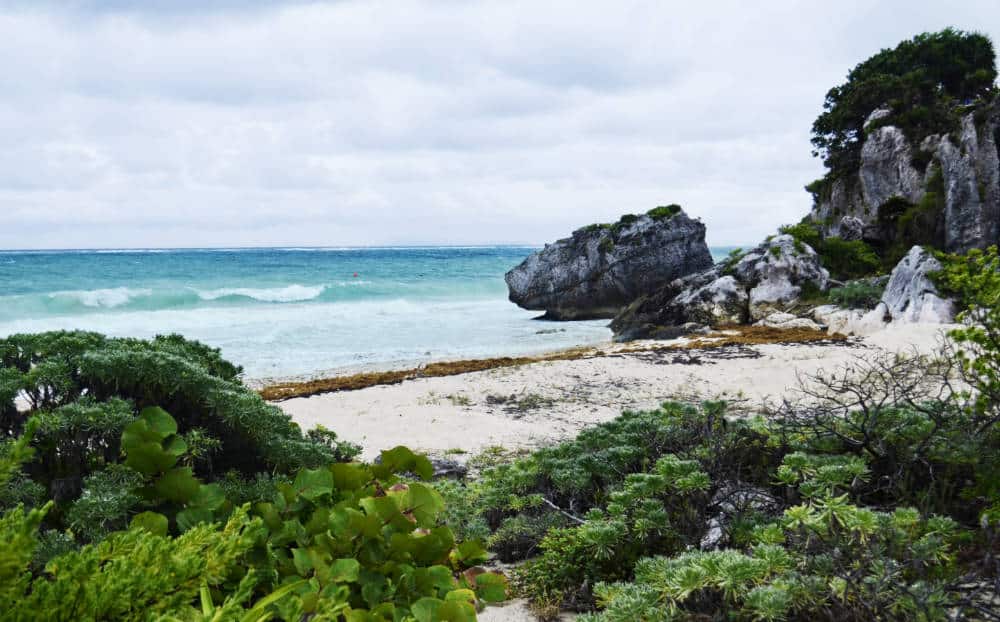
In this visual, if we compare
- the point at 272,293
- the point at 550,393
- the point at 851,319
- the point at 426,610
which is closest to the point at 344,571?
the point at 426,610

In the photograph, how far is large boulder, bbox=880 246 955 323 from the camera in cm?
1427

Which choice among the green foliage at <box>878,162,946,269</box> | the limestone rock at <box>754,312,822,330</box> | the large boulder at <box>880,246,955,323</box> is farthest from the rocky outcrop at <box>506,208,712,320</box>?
the large boulder at <box>880,246,955,323</box>

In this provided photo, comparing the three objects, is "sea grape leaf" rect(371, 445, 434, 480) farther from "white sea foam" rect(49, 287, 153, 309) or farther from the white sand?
"white sea foam" rect(49, 287, 153, 309)

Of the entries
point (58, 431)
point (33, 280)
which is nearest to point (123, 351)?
point (58, 431)

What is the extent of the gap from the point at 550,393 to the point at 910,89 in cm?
2863

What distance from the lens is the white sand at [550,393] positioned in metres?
8.21

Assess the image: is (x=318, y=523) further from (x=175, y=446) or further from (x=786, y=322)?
(x=786, y=322)

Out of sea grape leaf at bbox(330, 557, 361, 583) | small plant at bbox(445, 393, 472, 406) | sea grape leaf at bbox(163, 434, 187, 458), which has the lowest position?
small plant at bbox(445, 393, 472, 406)

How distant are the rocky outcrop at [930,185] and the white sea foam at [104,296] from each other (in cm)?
3833

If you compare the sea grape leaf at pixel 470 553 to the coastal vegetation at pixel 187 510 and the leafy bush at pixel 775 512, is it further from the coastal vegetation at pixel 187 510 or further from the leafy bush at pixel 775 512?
the leafy bush at pixel 775 512

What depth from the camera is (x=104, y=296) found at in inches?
1387

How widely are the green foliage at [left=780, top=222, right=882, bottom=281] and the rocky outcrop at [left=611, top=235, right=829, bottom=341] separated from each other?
63.6 inches

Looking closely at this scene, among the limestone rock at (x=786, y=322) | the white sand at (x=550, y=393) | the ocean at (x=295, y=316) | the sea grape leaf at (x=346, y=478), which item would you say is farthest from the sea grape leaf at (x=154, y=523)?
the limestone rock at (x=786, y=322)

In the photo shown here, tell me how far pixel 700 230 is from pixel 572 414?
22.6 metres
